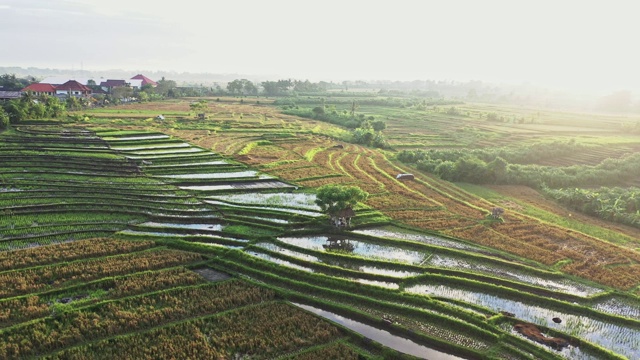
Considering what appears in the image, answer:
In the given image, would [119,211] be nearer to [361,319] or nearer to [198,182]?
[198,182]

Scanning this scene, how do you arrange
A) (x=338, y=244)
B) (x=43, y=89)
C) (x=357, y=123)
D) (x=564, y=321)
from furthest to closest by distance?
1. (x=43, y=89)
2. (x=357, y=123)
3. (x=338, y=244)
4. (x=564, y=321)

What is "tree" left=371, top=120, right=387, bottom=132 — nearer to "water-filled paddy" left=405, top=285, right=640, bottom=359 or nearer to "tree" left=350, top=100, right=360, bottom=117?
"tree" left=350, top=100, right=360, bottom=117

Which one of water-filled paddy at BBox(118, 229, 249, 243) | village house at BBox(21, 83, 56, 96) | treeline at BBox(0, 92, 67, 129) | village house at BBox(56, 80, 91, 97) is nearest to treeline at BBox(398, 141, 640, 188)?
water-filled paddy at BBox(118, 229, 249, 243)

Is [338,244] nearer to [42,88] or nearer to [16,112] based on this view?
[16,112]

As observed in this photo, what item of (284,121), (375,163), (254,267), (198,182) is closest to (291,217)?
(254,267)

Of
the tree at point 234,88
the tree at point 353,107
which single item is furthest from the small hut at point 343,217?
the tree at point 234,88

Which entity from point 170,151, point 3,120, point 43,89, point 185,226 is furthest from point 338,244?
point 43,89

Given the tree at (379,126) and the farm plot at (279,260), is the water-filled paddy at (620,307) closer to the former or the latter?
the farm plot at (279,260)
